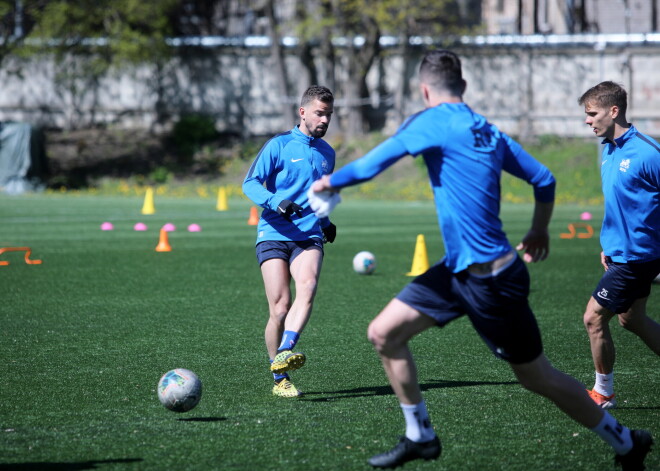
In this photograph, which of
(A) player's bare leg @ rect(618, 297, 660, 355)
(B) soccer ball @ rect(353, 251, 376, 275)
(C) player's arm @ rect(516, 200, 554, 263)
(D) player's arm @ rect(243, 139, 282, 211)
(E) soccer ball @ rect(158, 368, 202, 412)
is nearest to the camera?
(C) player's arm @ rect(516, 200, 554, 263)

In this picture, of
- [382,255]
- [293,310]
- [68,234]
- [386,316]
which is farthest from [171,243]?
[386,316]

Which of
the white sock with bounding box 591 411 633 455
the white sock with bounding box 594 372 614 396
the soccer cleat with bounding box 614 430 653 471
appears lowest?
the white sock with bounding box 594 372 614 396

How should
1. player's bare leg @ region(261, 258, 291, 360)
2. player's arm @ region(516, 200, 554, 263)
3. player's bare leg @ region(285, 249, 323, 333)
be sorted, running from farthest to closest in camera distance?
player's bare leg @ region(261, 258, 291, 360), player's bare leg @ region(285, 249, 323, 333), player's arm @ region(516, 200, 554, 263)

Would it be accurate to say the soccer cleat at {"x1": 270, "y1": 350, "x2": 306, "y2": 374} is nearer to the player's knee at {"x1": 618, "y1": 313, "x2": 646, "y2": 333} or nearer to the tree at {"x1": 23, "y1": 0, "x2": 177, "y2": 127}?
the player's knee at {"x1": 618, "y1": 313, "x2": 646, "y2": 333}

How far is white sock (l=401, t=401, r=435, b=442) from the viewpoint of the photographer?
500 centimetres

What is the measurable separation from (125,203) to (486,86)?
1559cm

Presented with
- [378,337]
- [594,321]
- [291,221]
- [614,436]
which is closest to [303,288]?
[291,221]

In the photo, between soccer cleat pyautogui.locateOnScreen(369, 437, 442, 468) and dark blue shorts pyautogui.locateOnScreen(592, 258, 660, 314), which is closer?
soccer cleat pyautogui.locateOnScreen(369, 437, 442, 468)

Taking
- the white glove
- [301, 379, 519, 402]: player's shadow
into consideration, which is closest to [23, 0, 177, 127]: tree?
[301, 379, 519, 402]: player's shadow

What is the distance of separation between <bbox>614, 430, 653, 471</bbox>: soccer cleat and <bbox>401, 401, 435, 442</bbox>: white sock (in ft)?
3.18

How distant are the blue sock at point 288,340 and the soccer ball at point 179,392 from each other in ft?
2.55

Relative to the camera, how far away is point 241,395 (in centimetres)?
693

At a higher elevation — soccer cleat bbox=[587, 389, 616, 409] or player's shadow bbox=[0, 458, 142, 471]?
player's shadow bbox=[0, 458, 142, 471]

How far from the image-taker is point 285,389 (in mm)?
6914
